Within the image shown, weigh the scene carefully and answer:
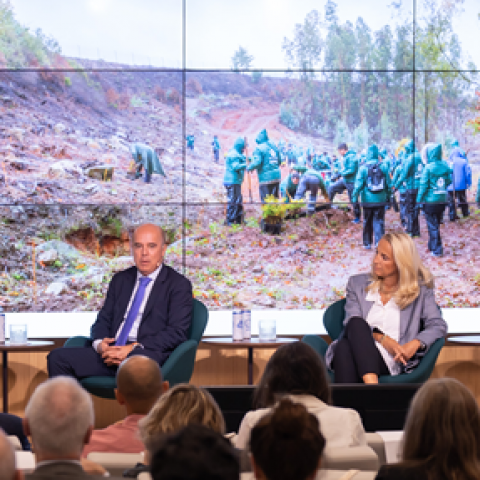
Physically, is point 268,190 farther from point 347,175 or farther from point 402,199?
point 402,199

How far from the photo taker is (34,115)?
5.46 meters

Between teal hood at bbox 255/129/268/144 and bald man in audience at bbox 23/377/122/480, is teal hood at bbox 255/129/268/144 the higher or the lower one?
the higher one

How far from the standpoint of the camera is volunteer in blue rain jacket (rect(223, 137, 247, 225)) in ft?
18.2

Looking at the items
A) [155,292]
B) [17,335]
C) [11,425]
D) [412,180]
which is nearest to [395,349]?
[155,292]

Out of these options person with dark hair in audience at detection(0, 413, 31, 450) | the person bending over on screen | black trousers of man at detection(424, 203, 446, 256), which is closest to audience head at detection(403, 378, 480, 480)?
person with dark hair in audience at detection(0, 413, 31, 450)

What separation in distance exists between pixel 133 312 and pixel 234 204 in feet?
5.79

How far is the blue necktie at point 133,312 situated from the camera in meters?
3.98

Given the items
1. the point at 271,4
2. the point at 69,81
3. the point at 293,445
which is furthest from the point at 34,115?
the point at 293,445

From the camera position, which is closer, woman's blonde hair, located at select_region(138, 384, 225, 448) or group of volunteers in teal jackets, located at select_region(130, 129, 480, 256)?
woman's blonde hair, located at select_region(138, 384, 225, 448)

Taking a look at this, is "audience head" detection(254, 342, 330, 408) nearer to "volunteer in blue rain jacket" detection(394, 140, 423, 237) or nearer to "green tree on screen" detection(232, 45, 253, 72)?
"volunteer in blue rain jacket" detection(394, 140, 423, 237)

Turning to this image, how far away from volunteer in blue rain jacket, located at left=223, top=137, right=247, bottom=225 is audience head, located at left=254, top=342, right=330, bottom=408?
3.33 meters

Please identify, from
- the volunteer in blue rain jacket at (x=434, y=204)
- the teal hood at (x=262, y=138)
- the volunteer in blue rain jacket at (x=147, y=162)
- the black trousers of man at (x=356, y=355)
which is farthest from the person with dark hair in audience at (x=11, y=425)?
the volunteer in blue rain jacket at (x=434, y=204)

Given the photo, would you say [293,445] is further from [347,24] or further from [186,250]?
[347,24]

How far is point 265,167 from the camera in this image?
5.60 m
